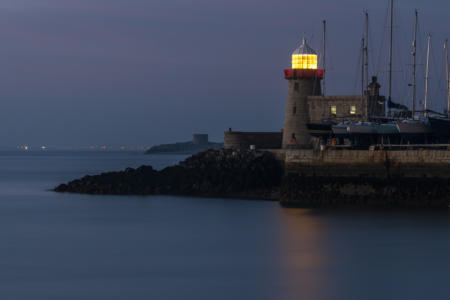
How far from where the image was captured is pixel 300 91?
35875 millimetres

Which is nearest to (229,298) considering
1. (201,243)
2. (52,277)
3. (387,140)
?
(52,277)

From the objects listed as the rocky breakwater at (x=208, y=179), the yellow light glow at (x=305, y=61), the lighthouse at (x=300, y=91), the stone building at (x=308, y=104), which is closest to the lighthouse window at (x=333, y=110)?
the stone building at (x=308, y=104)

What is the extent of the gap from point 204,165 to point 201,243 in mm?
10184

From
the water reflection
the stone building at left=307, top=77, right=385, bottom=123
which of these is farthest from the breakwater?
the stone building at left=307, top=77, right=385, bottom=123

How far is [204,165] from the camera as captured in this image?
34.2 m

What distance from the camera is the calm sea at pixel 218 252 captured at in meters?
18.2

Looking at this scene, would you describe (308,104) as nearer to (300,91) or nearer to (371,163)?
(300,91)

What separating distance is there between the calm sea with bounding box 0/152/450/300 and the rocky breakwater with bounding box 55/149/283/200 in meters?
0.88

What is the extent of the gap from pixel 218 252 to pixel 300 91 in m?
14.4

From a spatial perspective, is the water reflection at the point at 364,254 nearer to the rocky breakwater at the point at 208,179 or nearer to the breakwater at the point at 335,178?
the breakwater at the point at 335,178

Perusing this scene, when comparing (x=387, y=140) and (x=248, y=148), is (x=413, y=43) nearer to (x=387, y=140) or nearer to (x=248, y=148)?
(x=387, y=140)

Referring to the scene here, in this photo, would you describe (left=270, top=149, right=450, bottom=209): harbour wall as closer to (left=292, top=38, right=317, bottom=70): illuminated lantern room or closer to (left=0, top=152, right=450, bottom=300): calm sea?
(left=0, top=152, right=450, bottom=300): calm sea

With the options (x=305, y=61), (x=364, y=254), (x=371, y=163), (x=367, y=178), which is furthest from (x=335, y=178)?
(x=305, y=61)

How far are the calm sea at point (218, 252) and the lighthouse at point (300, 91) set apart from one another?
526 centimetres
